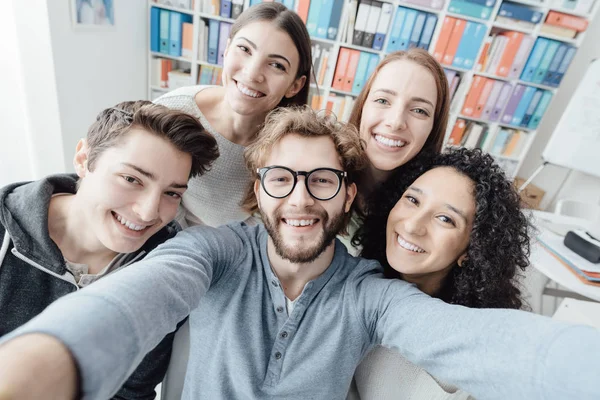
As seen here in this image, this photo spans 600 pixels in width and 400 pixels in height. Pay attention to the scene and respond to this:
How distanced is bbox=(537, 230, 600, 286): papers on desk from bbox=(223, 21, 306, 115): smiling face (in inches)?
64.8

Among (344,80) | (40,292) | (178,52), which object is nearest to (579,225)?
(344,80)

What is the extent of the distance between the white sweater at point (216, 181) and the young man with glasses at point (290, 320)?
258 mm

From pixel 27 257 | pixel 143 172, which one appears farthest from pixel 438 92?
pixel 27 257

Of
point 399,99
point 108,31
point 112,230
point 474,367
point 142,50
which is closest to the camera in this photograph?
point 474,367

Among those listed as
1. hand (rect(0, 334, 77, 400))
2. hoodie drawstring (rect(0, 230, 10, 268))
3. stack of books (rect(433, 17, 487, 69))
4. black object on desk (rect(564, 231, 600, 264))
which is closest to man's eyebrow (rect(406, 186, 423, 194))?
hand (rect(0, 334, 77, 400))

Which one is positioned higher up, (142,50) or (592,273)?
(142,50)

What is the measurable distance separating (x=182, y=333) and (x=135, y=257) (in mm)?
291

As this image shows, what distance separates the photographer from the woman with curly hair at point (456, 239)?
960 mm

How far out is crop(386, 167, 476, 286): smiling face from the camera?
0.97m

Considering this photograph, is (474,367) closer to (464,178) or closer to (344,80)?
(464,178)

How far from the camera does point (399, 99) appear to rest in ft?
3.84

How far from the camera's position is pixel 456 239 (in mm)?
973

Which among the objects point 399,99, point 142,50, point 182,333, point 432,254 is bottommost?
point 182,333

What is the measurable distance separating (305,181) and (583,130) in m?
2.89
